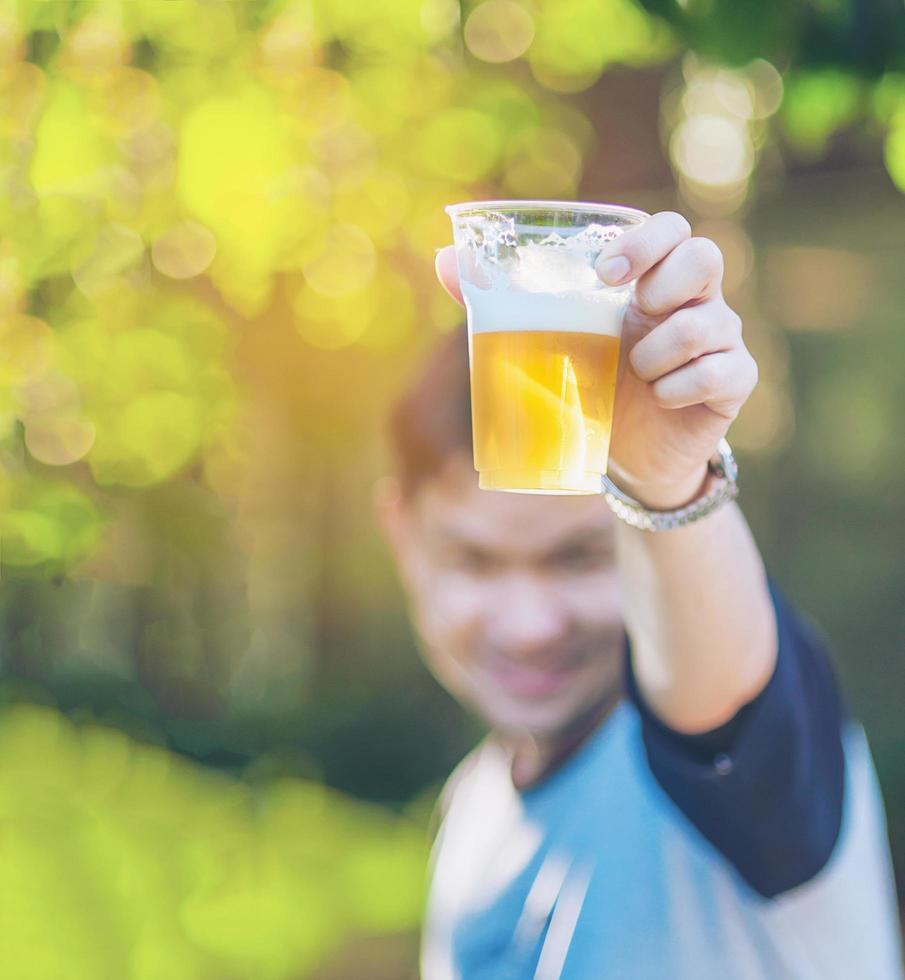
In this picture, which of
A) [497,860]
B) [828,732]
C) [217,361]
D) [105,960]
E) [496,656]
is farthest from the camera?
[217,361]

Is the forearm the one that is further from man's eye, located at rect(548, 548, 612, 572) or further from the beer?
man's eye, located at rect(548, 548, 612, 572)

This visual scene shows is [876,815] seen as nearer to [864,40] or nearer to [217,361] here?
[864,40]

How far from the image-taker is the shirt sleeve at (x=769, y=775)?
4.94 feet

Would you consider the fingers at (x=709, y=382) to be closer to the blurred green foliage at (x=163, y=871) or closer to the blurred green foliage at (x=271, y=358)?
the blurred green foliage at (x=271, y=358)

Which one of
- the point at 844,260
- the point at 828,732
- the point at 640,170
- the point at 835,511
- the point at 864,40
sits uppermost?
the point at 864,40

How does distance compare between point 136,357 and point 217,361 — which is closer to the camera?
point 136,357

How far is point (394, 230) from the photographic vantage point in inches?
138

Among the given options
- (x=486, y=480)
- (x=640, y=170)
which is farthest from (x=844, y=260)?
(x=486, y=480)

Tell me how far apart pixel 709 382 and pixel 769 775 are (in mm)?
555

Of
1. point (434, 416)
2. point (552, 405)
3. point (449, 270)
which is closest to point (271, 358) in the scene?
point (434, 416)

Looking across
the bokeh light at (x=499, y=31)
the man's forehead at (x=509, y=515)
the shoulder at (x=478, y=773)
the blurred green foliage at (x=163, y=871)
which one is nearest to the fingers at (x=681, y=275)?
the man's forehead at (x=509, y=515)

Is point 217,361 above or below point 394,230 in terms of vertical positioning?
below

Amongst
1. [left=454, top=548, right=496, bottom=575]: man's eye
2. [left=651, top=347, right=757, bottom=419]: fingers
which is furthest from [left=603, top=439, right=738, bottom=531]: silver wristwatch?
[left=454, top=548, right=496, bottom=575]: man's eye

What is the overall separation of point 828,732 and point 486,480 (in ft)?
2.12
